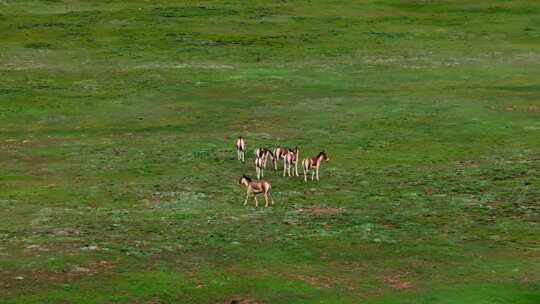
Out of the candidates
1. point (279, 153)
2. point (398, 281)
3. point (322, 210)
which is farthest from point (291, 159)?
point (398, 281)

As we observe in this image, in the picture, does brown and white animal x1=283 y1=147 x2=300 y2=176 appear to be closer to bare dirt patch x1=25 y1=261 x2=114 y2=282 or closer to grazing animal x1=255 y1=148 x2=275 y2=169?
grazing animal x1=255 y1=148 x2=275 y2=169

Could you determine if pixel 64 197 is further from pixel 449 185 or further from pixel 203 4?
pixel 203 4

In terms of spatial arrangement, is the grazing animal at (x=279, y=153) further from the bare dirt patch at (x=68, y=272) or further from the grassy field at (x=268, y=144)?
the bare dirt patch at (x=68, y=272)

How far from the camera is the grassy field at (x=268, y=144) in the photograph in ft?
95.6

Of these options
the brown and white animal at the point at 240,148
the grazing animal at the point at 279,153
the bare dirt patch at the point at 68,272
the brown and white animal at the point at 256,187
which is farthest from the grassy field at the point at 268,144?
the grazing animal at the point at 279,153

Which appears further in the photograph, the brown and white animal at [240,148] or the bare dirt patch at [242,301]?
the brown and white animal at [240,148]

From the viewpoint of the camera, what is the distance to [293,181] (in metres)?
41.3

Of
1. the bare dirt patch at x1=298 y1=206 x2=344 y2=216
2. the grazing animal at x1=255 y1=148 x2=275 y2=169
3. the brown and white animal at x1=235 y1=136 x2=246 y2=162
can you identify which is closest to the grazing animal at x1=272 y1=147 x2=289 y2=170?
the grazing animal at x1=255 y1=148 x2=275 y2=169

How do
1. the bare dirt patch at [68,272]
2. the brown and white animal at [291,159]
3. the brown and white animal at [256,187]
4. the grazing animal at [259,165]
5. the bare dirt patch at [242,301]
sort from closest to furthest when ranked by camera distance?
the bare dirt patch at [242,301], the bare dirt patch at [68,272], the brown and white animal at [256,187], the grazing animal at [259,165], the brown and white animal at [291,159]

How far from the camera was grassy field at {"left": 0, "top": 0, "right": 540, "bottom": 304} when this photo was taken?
29.1 meters

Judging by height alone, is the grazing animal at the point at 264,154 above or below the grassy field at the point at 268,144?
above

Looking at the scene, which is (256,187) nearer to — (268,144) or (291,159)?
(291,159)

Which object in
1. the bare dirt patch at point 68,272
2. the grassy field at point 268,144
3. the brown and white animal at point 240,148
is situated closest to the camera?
the bare dirt patch at point 68,272

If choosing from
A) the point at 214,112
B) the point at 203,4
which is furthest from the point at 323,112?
the point at 203,4
